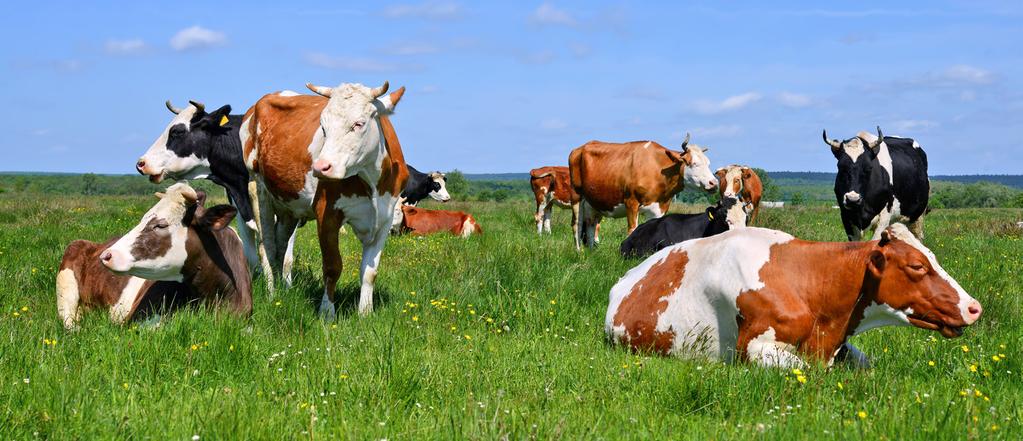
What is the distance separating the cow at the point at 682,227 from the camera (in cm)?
1184

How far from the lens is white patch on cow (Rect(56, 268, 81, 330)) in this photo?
6898 mm

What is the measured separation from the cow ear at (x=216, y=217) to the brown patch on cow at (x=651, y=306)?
2968 mm

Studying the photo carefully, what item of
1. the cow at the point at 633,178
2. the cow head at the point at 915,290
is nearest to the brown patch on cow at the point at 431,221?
the cow at the point at 633,178

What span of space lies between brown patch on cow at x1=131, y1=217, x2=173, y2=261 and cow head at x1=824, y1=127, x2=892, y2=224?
8586 mm

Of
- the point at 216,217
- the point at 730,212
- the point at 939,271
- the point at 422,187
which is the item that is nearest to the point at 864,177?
the point at 730,212

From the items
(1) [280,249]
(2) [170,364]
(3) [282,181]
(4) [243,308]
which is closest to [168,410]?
(2) [170,364]

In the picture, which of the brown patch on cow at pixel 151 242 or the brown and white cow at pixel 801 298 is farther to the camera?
the brown patch on cow at pixel 151 242

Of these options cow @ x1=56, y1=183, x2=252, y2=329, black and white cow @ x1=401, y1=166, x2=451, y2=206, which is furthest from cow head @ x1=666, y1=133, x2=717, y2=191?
black and white cow @ x1=401, y1=166, x2=451, y2=206

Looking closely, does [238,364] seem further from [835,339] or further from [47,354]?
[835,339]

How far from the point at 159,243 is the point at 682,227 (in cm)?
810

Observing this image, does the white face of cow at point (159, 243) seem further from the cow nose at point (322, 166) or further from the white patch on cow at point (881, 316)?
the white patch on cow at point (881, 316)

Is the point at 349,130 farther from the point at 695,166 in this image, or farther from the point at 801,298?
the point at 695,166

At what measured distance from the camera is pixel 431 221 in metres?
19.3

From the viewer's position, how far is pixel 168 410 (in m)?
4.14
